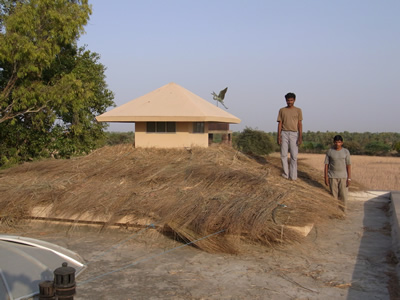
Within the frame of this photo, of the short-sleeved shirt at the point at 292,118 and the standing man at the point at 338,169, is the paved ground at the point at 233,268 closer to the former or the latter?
the standing man at the point at 338,169

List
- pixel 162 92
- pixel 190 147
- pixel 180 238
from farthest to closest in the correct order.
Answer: pixel 162 92 → pixel 190 147 → pixel 180 238

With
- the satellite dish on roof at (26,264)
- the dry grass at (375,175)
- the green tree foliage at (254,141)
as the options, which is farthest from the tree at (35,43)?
the green tree foliage at (254,141)

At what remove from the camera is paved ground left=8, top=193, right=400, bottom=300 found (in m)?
4.50

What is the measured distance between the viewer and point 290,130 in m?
8.55

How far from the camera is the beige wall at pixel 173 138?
1033 cm

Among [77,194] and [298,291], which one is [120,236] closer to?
[77,194]

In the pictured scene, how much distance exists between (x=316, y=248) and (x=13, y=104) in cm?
817

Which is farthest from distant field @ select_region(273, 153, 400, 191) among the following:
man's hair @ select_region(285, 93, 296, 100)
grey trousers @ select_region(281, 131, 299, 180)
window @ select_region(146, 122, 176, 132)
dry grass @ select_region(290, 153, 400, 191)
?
window @ select_region(146, 122, 176, 132)

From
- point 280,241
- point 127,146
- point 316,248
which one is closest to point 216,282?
point 280,241

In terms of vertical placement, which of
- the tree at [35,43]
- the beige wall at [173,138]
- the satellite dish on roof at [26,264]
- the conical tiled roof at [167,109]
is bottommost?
the satellite dish on roof at [26,264]

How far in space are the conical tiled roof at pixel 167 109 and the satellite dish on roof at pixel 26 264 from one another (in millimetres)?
5145

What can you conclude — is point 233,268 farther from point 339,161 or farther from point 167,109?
point 167,109

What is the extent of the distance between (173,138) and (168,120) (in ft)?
1.85

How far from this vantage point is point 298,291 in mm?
4504
